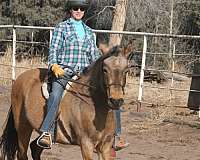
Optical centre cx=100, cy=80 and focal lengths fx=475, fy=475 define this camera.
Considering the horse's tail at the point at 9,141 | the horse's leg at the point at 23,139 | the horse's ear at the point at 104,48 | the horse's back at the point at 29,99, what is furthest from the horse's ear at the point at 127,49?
the horse's tail at the point at 9,141

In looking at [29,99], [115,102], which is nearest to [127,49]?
[115,102]

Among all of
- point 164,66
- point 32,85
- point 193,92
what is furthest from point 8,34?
point 32,85

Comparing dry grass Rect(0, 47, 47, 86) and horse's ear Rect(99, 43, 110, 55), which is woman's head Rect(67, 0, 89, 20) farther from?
dry grass Rect(0, 47, 47, 86)

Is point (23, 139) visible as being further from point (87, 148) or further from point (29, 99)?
point (87, 148)

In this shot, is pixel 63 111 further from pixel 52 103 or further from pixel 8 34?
pixel 8 34

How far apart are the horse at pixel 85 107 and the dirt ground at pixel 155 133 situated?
54.7 inches

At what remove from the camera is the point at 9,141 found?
5809mm

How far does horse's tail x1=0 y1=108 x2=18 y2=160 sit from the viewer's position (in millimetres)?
5750

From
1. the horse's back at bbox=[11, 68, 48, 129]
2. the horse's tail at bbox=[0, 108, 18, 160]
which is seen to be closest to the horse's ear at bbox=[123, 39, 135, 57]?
the horse's back at bbox=[11, 68, 48, 129]

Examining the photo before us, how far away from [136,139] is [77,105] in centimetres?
351

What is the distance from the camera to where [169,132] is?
849cm

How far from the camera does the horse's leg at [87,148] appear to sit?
4469 mm

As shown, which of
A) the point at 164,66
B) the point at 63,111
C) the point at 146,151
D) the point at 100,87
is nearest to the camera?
the point at 100,87

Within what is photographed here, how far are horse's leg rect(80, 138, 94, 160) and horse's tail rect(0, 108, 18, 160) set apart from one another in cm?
155
